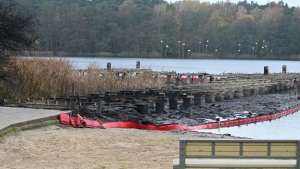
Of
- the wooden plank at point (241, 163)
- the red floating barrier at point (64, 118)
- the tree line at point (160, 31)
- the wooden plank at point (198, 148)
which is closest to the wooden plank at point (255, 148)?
the wooden plank at point (241, 163)

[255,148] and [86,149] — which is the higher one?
[255,148]

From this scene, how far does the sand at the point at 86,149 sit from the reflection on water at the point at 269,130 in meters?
6.04

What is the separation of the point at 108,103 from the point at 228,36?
120 metres

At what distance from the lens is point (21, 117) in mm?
15859

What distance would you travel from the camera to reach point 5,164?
11.1 metres

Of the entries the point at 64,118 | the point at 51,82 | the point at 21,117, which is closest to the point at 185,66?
the point at 51,82

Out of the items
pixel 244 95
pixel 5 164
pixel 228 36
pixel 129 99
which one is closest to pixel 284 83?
pixel 244 95

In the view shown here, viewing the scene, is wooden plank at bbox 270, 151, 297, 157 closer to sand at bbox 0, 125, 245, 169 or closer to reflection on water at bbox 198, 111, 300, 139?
sand at bbox 0, 125, 245, 169

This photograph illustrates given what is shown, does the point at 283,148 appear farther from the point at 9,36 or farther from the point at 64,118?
the point at 9,36

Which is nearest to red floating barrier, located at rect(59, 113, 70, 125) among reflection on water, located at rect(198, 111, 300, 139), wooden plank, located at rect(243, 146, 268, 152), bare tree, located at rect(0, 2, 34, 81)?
bare tree, located at rect(0, 2, 34, 81)

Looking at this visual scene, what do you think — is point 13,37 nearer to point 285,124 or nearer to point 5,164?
point 5,164

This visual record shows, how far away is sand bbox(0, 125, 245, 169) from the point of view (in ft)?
37.0

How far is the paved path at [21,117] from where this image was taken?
14688 mm

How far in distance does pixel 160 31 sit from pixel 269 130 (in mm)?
114138
